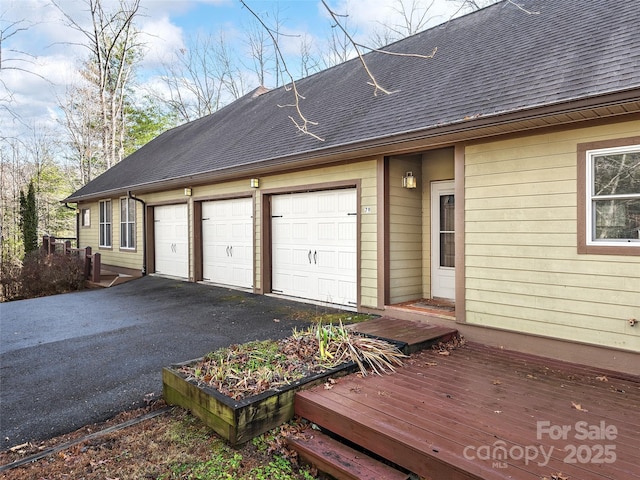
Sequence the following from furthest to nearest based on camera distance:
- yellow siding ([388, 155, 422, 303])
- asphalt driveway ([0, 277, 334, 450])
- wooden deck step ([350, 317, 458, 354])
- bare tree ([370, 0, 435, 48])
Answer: bare tree ([370, 0, 435, 48]), yellow siding ([388, 155, 422, 303]), wooden deck step ([350, 317, 458, 354]), asphalt driveway ([0, 277, 334, 450])

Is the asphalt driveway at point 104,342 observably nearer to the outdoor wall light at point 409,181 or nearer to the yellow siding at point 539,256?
the outdoor wall light at point 409,181

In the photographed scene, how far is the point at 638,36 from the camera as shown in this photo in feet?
13.6

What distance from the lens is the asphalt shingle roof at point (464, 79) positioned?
413cm

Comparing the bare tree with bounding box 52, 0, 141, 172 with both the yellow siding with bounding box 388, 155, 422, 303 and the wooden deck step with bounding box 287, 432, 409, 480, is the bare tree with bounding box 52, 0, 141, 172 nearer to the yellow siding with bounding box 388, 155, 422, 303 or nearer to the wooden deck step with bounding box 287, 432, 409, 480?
the yellow siding with bounding box 388, 155, 422, 303

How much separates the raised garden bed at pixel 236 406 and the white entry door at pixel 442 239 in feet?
10.7

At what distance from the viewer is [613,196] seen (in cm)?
376

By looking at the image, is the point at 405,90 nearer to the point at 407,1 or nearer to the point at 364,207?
the point at 364,207

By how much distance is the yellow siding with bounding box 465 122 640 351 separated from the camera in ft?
12.4

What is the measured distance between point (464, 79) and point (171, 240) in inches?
325

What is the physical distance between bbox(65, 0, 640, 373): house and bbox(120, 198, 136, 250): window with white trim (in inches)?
93.9

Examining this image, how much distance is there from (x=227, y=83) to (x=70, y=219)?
12147 millimetres

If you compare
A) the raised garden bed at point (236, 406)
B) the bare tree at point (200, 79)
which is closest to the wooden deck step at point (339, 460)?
the raised garden bed at point (236, 406)

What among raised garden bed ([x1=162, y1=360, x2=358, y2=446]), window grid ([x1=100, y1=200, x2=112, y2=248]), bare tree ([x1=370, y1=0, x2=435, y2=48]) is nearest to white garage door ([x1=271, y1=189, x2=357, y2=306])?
raised garden bed ([x1=162, y1=360, x2=358, y2=446])

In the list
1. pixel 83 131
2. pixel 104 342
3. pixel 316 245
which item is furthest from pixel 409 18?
pixel 83 131
